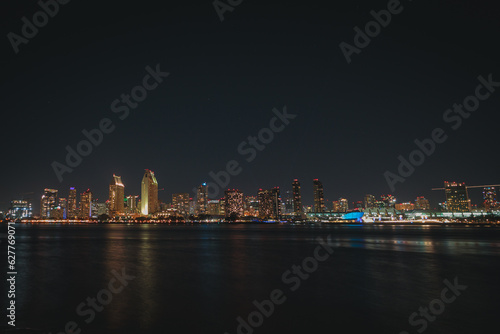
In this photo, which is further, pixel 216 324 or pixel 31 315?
pixel 31 315

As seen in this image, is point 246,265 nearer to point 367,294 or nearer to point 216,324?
point 367,294

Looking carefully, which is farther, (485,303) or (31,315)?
(485,303)

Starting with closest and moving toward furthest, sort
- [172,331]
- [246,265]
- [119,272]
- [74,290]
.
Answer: [172,331]
[74,290]
[119,272]
[246,265]

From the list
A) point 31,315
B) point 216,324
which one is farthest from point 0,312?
point 216,324

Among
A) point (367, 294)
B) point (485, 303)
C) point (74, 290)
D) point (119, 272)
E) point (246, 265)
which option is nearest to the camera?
point (485, 303)

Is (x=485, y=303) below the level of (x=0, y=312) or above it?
below

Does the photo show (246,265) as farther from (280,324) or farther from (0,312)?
(0,312)

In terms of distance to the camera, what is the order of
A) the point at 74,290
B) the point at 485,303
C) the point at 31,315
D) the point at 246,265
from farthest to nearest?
the point at 246,265 → the point at 74,290 → the point at 485,303 → the point at 31,315

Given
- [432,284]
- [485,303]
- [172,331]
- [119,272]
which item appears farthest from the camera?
[119,272]

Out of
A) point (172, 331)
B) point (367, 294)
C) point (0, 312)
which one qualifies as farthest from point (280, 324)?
point (0, 312)
